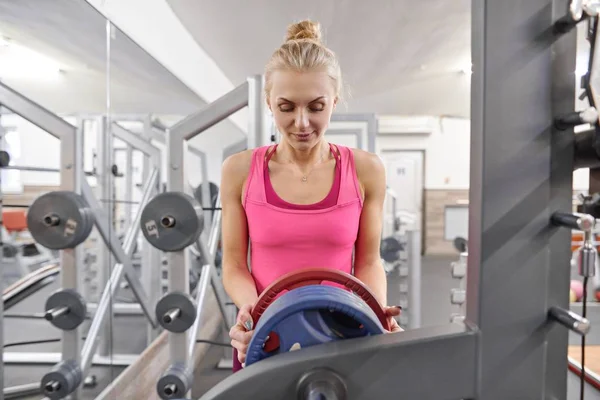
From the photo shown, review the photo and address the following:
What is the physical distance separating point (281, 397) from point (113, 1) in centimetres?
169

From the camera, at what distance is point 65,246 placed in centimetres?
138

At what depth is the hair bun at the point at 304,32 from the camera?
34.3 inches

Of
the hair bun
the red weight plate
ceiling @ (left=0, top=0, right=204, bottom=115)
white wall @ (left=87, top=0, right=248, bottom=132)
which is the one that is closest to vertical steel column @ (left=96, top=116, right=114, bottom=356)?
ceiling @ (left=0, top=0, right=204, bottom=115)

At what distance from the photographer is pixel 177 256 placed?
1443mm

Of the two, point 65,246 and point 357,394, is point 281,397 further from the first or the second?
point 65,246

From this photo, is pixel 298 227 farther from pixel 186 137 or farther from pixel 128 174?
pixel 128 174

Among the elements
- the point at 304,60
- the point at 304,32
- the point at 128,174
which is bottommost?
the point at 128,174

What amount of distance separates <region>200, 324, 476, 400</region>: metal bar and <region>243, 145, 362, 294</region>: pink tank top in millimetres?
458

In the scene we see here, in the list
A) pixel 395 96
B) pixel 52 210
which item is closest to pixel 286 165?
pixel 52 210

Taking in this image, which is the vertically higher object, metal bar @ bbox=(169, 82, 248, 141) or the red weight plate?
metal bar @ bbox=(169, 82, 248, 141)

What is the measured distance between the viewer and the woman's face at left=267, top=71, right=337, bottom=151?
2.33 ft

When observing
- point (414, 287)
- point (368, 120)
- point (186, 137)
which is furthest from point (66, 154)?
point (414, 287)

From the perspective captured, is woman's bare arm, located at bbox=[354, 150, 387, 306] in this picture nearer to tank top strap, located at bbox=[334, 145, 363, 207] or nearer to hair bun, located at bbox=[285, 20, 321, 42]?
tank top strap, located at bbox=[334, 145, 363, 207]

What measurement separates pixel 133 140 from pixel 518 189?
98.9 inches
